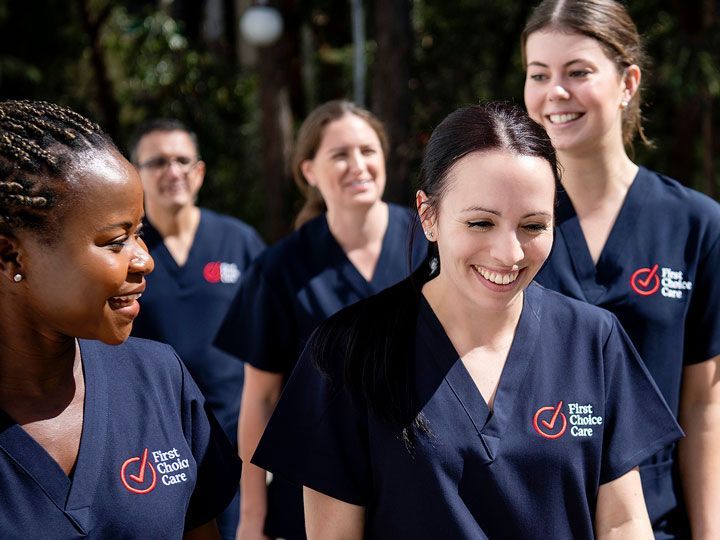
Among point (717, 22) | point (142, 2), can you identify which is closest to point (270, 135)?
point (142, 2)

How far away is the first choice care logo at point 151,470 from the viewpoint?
1833mm

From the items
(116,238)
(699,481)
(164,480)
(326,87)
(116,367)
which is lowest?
(699,481)

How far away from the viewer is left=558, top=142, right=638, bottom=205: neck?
261cm

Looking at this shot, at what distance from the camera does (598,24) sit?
2590mm

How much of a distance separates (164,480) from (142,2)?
316 inches

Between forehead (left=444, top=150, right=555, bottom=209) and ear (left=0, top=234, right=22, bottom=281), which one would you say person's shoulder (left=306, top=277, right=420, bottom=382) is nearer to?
forehead (left=444, top=150, right=555, bottom=209)

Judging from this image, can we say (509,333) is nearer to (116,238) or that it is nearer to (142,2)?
(116,238)

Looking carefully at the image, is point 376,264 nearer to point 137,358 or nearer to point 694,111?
point 137,358

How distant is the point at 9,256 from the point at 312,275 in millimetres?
1614

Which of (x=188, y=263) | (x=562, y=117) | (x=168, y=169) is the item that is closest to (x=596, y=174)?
(x=562, y=117)

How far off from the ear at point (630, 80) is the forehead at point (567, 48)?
3.6 inches

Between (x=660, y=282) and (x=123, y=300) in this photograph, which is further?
(x=660, y=282)

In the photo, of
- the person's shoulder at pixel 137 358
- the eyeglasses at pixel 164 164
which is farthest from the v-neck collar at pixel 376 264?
the person's shoulder at pixel 137 358

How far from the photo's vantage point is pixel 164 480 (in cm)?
187
